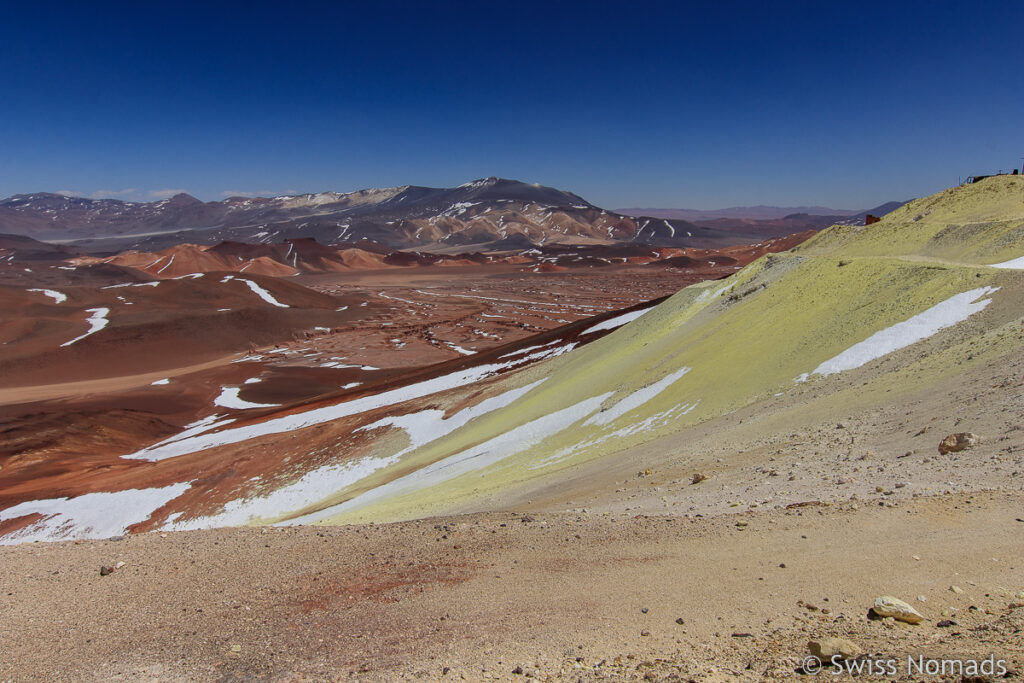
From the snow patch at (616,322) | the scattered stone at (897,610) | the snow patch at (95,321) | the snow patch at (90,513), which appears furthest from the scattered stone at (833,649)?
the snow patch at (95,321)

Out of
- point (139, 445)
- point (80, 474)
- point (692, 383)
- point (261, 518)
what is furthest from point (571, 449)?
point (139, 445)

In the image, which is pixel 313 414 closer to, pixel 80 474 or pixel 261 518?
pixel 80 474

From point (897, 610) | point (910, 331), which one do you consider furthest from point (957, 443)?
point (910, 331)

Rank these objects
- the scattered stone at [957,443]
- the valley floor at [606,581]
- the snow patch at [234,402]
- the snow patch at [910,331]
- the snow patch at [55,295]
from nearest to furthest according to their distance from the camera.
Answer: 1. the valley floor at [606,581]
2. the scattered stone at [957,443]
3. the snow patch at [910,331]
4. the snow patch at [234,402]
5. the snow patch at [55,295]

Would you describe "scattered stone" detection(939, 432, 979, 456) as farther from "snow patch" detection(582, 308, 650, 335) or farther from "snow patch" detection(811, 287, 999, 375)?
"snow patch" detection(582, 308, 650, 335)

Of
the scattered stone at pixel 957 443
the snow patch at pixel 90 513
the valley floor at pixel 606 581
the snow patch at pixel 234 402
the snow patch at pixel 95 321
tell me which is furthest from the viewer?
the snow patch at pixel 95 321

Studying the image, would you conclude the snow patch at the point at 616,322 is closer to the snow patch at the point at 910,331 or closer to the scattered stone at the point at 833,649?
the snow patch at the point at 910,331
